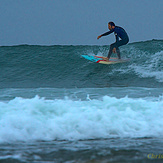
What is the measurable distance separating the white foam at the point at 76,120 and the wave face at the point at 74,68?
4.13 metres

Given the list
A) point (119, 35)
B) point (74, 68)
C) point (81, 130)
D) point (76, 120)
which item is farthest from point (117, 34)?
point (81, 130)

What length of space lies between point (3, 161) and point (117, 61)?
8.72 m

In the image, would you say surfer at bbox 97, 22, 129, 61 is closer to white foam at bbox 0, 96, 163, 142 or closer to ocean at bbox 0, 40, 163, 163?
ocean at bbox 0, 40, 163, 163

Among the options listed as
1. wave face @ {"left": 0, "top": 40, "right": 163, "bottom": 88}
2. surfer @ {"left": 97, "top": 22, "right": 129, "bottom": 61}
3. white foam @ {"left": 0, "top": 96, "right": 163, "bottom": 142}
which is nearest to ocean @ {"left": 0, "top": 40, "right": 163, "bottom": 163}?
white foam @ {"left": 0, "top": 96, "right": 163, "bottom": 142}

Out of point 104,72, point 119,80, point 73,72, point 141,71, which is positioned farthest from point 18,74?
point 141,71

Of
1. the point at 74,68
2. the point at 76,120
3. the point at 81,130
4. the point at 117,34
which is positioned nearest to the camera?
the point at 81,130

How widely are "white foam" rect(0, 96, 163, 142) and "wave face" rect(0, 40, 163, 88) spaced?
413cm

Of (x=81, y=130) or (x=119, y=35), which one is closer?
(x=81, y=130)

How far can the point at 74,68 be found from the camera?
11.0 m

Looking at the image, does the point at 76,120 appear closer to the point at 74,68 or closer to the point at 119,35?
the point at 119,35

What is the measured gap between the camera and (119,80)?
902 cm

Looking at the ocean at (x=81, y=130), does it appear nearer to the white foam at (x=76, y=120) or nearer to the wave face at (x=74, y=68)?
the white foam at (x=76, y=120)

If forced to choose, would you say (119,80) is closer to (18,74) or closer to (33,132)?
(18,74)

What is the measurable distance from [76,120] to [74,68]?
7461mm
